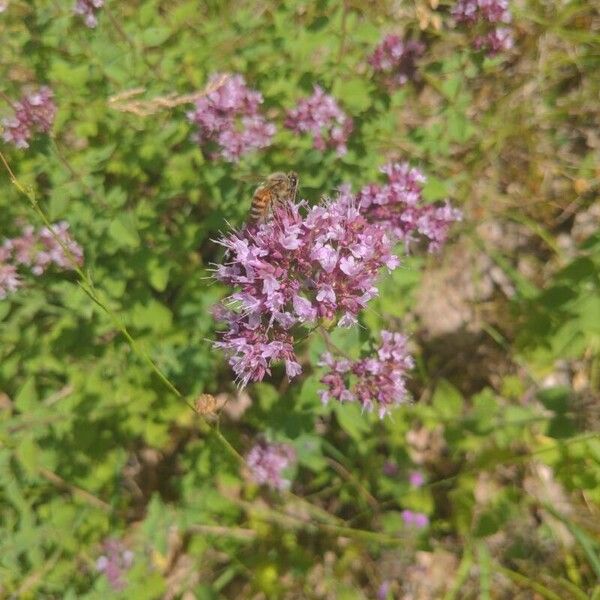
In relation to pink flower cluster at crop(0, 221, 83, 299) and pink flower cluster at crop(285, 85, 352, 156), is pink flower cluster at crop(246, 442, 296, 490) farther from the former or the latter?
pink flower cluster at crop(285, 85, 352, 156)

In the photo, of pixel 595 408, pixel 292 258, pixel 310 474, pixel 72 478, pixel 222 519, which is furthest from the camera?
pixel 310 474

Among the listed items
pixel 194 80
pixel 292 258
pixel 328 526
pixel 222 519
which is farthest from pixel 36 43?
pixel 328 526

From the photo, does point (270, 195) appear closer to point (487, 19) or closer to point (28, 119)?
point (28, 119)

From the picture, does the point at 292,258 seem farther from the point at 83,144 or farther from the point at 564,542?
the point at 564,542

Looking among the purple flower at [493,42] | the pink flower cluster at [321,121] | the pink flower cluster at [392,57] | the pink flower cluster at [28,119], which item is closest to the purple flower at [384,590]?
the pink flower cluster at [321,121]

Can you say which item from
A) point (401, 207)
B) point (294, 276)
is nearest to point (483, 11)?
point (401, 207)
